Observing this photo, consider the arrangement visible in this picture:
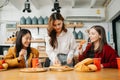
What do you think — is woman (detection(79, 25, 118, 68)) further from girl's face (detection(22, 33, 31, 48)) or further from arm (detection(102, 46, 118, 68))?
girl's face (detection(22, 33, 31, 48))

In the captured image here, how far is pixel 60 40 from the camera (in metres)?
2.39

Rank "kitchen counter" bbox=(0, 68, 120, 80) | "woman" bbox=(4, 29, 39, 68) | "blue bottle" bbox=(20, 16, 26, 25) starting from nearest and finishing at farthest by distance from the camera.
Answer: "kitchen counter" bbox=(0, 68, 120, 80), "woman" bbox=(4, 29, 39, 68), "blue bottle" bbox=(20, 16, 26, 25)

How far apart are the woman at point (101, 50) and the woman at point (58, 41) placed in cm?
24

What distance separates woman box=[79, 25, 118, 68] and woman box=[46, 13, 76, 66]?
240mm

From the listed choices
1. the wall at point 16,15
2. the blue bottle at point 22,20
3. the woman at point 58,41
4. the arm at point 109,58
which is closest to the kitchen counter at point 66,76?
the arm at point 109,58

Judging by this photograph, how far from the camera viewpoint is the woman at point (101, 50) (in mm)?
1864

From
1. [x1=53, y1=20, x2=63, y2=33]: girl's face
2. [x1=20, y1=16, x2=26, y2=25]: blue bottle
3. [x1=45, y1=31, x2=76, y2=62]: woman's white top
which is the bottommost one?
[x1=45, y1=31, x2=76, y2=62]: woman's white top

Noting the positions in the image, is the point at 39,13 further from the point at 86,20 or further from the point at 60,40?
the point at 60,40

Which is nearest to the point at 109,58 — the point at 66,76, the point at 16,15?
the point at 66,76

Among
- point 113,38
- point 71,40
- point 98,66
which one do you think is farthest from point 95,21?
point 98,66

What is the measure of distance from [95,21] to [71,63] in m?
3.84

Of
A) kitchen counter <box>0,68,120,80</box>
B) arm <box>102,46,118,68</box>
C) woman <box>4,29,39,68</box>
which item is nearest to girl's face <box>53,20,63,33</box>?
woman <box>4,29,39,68</box>

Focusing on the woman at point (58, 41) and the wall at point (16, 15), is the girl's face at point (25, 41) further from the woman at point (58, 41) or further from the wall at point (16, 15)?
the wall at point (16, 15)

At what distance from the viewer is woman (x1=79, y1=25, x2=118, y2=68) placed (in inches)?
73.4
